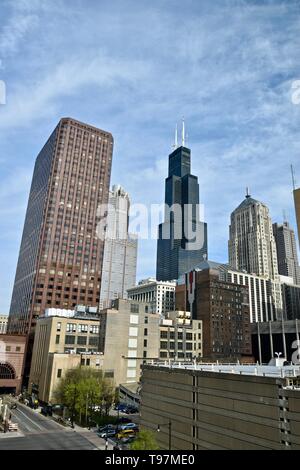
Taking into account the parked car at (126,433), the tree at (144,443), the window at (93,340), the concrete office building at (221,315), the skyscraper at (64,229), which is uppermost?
the skyscraper at (64,229)

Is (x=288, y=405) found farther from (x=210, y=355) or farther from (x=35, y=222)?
(x=35, y=222)

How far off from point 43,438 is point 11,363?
6539 centimetres

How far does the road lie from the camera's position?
5300 centimetres

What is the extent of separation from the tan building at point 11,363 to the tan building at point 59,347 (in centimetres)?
470

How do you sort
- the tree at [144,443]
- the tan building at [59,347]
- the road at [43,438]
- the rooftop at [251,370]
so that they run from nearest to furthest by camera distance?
the rooftop at [251,370] → the tree at [144,443] → the road at [43,438] → the tan building at [59,347]

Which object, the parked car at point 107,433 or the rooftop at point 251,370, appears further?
the parked car at point 107,433

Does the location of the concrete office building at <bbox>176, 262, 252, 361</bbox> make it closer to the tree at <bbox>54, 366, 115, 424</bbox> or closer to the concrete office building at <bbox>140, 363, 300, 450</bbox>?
the tree at <bbox>54, 366, 115, 424</bbox>

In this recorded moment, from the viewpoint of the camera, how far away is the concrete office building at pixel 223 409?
107 ft

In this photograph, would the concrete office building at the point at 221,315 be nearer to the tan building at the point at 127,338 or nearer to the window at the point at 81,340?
the tan building at the point at 127,338

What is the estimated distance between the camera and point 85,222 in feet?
601

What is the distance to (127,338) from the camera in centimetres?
11431

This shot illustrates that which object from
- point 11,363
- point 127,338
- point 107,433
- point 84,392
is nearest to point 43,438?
point 107,433

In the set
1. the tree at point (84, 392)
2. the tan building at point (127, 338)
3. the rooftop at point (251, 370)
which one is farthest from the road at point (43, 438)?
the tan building at point (127, 338)
